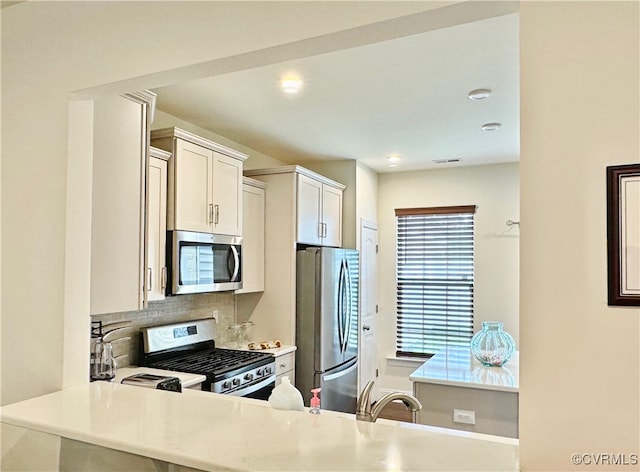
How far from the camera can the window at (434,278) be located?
5449mm

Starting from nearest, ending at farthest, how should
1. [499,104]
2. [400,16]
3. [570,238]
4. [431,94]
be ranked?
[570,238]
[400,16]
[431,94]
[499,104]

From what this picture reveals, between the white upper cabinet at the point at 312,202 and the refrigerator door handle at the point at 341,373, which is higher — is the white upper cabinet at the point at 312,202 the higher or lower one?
the higher one

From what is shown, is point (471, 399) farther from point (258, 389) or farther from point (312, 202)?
point (312, 202)

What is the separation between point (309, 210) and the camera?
4.49m

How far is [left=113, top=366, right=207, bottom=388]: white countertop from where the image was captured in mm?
2902

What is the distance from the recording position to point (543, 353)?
1184 millimetres

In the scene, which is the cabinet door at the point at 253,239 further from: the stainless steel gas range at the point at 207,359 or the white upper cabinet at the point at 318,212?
the stainless steel gas range at the point at 207,359

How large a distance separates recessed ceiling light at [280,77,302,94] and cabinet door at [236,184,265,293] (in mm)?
1244

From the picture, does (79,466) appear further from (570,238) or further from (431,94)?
(431,94)

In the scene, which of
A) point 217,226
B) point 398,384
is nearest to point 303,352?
point 217,226

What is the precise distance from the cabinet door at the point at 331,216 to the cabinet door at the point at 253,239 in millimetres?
655

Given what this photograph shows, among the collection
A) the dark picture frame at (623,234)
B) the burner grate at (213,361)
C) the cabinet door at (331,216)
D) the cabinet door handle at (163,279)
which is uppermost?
the cabinet door at (331,216)

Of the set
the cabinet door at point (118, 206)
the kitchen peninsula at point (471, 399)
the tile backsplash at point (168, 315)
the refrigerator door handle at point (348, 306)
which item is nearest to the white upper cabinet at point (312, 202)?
the refrigerator door handle at point (348, 306)

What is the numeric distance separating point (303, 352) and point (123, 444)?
2.93 m
